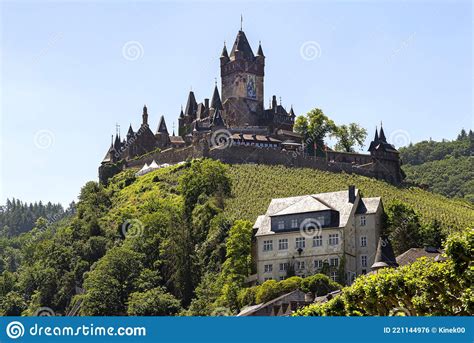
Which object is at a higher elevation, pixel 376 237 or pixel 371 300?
pixel 376 237

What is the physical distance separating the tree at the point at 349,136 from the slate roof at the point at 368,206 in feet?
244

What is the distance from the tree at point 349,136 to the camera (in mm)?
183500

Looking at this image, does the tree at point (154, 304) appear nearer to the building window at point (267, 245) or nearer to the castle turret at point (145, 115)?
the building window at point (267, 245)

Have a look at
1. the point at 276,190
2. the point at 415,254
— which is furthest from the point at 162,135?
the point at 415,254

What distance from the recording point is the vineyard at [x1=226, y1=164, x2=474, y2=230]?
132m

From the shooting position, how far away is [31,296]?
145 meters

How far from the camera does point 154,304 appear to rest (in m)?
114

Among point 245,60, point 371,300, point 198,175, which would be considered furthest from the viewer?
point 245,60

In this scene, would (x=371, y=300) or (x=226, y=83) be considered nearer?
(x=371, y=300)

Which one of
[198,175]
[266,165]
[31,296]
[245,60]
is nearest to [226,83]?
[245,60]

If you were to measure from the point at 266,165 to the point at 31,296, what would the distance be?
124 feet

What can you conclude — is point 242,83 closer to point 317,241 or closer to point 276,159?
point 276,159

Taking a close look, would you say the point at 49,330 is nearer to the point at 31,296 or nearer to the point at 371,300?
the point at 371,300

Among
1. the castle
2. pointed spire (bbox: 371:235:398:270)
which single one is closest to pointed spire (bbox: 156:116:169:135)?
the castle
